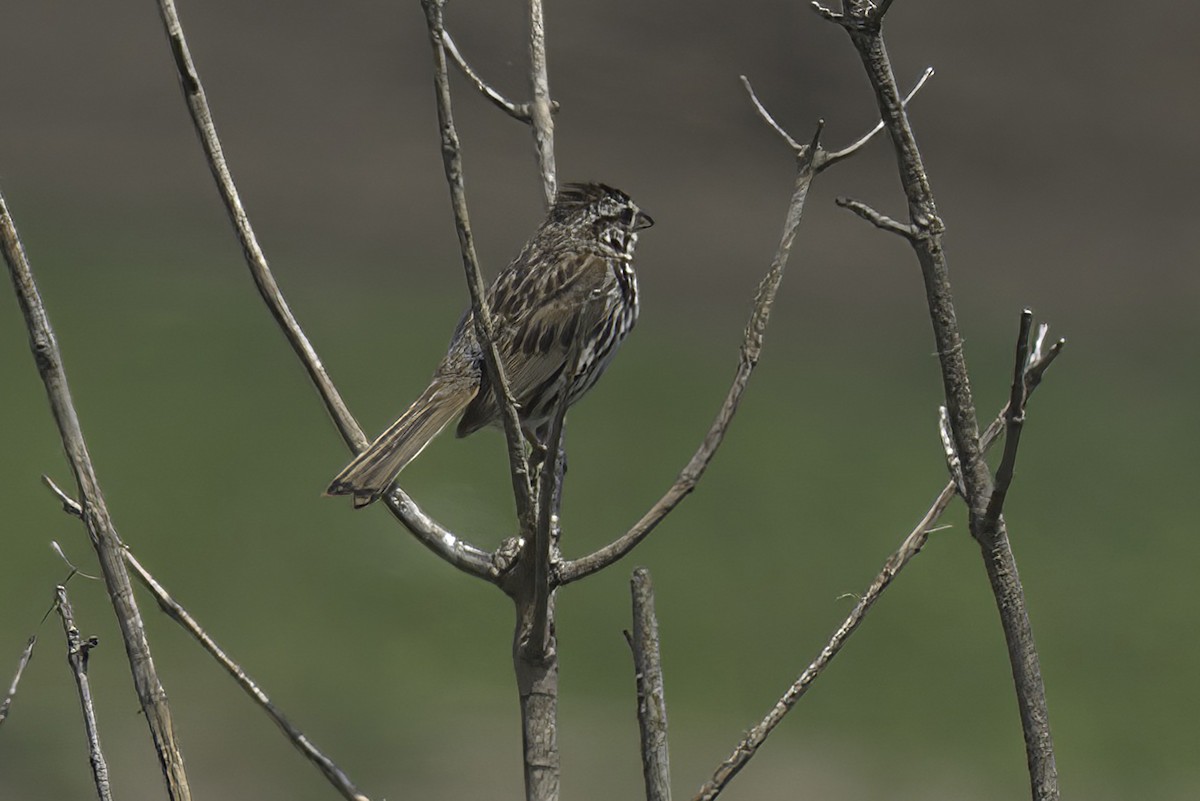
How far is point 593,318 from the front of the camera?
342 centimetres

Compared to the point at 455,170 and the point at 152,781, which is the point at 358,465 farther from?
the point at 152,781

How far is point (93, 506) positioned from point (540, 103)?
1093 millimetres

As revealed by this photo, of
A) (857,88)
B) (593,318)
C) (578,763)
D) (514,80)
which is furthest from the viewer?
(857,88)

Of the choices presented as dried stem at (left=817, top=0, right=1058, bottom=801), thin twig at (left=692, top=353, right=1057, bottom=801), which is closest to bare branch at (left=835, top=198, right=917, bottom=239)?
dried stem at (left=817, top=0, right=1058, bottom=801)

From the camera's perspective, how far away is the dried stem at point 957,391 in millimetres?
1387

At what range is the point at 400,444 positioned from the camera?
2625mm

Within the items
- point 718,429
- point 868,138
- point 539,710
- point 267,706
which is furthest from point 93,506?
point 868,138

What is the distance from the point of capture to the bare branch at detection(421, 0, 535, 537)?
136 centimetres

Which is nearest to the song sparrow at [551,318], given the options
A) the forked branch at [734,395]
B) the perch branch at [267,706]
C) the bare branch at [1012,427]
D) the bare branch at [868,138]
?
the bare branch at [868,138]

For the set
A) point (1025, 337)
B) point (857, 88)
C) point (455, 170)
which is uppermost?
point (857, 88)

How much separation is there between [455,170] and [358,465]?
2.25 ft

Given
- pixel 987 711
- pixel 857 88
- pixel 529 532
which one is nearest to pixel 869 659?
pixel 987 711

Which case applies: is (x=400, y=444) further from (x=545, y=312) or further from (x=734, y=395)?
(x=734, y=395)

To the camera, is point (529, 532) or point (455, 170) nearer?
point (455, 170)
